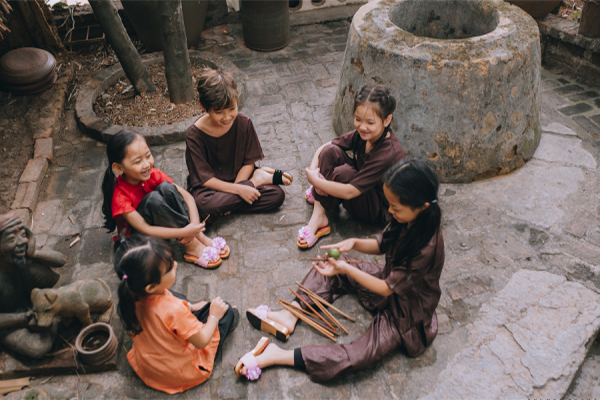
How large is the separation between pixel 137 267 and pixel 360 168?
1.89m

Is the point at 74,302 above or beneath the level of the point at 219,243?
above

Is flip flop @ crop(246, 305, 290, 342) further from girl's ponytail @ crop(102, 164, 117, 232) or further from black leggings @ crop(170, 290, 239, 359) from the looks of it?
girl's ponytail @ crop(102, 164, 117, 232)

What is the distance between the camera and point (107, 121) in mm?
4836

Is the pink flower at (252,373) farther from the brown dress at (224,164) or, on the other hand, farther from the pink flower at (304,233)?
the brown dress at (224,164)

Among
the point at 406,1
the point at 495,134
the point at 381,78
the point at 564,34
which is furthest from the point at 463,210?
the point at 564,34

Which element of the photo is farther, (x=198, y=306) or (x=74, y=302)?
(x=198, y=306)

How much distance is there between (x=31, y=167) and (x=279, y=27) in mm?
3593

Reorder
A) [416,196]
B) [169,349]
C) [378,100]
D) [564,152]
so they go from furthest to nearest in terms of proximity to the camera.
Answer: [564,152] → [378,100] → [169,349] → [416,196]

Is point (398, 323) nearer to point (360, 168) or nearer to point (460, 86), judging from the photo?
point (360, 168)

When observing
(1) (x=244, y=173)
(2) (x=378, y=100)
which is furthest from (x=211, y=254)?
(2) (x=378, y=100)

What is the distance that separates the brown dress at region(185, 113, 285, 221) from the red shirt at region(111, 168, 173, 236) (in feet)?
0.98

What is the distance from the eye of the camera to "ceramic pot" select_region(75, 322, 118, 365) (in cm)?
264

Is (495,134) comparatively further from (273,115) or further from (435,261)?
(273,115)

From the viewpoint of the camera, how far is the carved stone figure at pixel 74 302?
8.63ft
